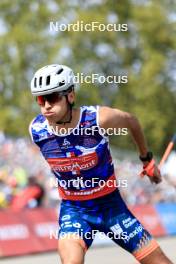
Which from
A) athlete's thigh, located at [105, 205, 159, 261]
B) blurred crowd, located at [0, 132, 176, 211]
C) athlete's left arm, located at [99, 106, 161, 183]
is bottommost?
blurred crowd, located at [0, 132, 176, 211]

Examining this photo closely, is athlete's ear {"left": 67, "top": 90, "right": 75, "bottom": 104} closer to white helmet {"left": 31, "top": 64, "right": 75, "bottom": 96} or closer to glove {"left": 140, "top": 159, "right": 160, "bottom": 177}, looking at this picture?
white helmet {"left": 31, "top": 64, "right": 75, "bottom": 96}

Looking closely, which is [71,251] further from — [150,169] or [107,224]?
[150,169]

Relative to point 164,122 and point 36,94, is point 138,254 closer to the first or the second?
point 36,94

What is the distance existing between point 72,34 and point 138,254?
22706 millimetres

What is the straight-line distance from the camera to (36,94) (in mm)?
5996

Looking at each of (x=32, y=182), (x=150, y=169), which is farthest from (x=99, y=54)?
(x=150, y=169)

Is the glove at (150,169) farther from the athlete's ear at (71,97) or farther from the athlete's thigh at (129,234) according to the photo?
the athlete's ear at (71,97)

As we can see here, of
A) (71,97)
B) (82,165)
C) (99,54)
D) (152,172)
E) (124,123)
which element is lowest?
(99,54)

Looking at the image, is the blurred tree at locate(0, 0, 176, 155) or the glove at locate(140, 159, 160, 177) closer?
the glove at locate(140, 159, 160, 177)

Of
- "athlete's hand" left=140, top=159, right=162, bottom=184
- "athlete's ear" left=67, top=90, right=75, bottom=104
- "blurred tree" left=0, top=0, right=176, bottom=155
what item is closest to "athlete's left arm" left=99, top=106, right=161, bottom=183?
"athlete's hand" left=140, top=159, right=162, bottom=184

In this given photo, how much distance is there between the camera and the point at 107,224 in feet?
20.6

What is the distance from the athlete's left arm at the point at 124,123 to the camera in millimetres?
6062

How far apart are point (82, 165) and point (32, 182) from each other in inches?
401

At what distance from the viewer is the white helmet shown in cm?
596
